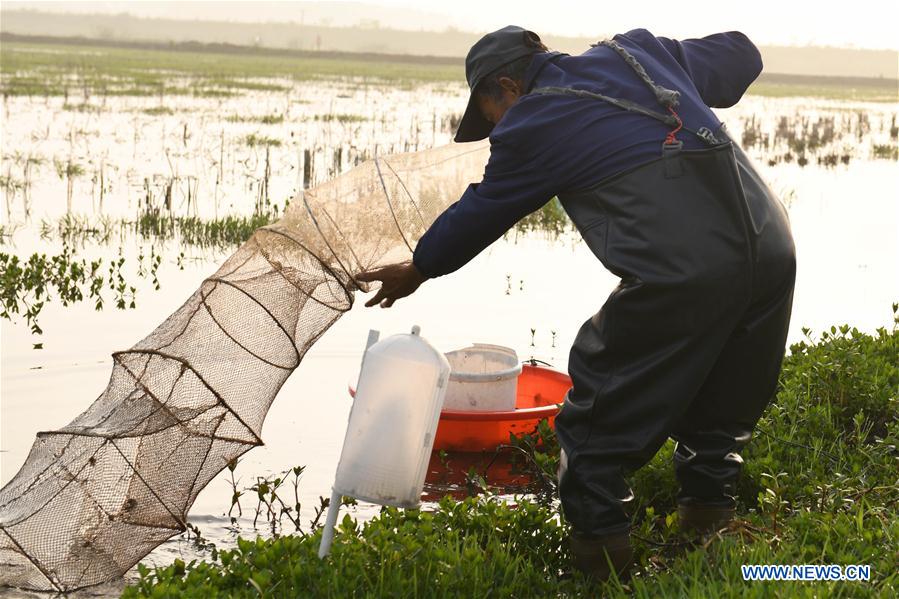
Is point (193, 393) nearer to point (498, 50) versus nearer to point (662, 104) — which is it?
point (498, 50)

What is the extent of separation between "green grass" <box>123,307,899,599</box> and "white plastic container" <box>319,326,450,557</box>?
16 centimetres

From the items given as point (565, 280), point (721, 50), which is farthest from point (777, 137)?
point (721, 50)

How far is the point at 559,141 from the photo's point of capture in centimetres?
363

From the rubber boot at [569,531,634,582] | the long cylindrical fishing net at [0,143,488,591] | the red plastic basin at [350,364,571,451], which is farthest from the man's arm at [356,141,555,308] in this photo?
the red plastic basin at [350,364,571,451]

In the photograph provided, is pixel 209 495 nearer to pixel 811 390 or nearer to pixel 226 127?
pixel 811 390

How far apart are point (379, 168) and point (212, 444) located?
133 cm

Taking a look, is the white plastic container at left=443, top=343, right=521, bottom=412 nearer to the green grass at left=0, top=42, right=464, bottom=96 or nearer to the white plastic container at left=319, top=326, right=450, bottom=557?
the white plastic container at left=319, top=326, right=450, bottom=557

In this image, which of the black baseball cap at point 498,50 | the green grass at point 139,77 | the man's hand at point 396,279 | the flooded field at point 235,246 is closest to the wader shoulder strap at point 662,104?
the black baseball cap at point 498,50

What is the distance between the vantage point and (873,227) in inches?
521

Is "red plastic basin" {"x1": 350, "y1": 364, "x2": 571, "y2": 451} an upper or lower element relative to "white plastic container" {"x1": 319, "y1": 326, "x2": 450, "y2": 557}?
lower

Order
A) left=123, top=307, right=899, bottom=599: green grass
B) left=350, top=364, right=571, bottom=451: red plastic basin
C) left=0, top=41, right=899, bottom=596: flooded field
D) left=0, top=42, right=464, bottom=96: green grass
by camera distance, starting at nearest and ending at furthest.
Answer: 1. left=123, top=307, right=899, bottom=599: green grass
2. left=350, top=364, right=571, bottom=451: red plastic basin
3. left=0, top=41, right=899, bottom=596: flooded field
4. left=0, top=42, right=464, bottom=96: green grass

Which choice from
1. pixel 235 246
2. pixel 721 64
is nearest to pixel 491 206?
pixel 721 64

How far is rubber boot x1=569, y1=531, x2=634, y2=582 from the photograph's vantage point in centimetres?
381

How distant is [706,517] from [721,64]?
1.71 metres
